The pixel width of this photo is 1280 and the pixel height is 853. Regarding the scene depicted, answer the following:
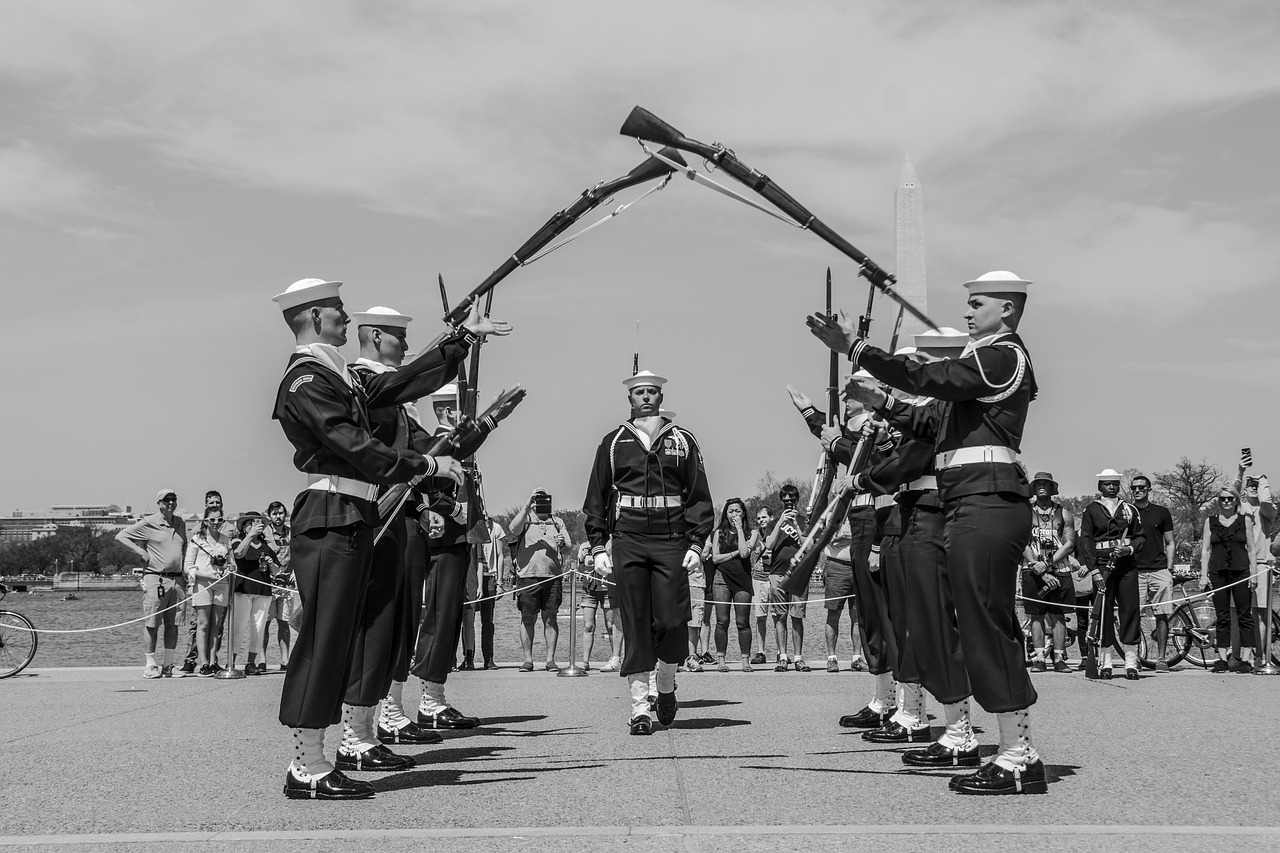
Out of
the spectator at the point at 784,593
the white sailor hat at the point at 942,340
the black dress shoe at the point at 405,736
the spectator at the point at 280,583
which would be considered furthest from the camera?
the spectator at the point at 280,583

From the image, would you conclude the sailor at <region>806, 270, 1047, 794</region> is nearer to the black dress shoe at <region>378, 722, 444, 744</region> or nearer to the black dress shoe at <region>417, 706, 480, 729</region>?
the black dress shoe at <region>378, 722, 444, 744</region>

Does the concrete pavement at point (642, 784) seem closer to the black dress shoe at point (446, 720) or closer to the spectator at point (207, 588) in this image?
the black dress shoe at point (446, 720)

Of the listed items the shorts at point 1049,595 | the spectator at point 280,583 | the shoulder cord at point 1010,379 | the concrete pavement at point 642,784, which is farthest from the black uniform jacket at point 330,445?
the shorts at point 1049,595

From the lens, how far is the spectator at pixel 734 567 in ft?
48.6

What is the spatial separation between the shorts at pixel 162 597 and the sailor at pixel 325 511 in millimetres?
8260

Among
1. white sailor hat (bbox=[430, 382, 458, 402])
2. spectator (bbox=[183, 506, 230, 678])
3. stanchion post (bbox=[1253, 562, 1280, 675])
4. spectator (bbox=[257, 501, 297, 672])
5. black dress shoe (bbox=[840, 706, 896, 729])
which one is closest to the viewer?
black dress shoe (bbox=[840, 706, 896, 729])

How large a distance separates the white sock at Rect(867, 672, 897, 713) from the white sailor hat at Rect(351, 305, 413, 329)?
3.94 meters

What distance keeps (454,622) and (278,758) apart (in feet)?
6.25

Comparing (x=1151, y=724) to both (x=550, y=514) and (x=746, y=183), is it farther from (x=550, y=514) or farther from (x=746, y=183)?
(x=550, y=514)

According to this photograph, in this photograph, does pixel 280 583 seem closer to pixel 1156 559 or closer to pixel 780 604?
pixel 780 604

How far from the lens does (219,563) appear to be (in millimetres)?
14453

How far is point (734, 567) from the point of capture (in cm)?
1490

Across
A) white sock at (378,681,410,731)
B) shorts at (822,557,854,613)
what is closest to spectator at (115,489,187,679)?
white sock at (378,681,410,731)

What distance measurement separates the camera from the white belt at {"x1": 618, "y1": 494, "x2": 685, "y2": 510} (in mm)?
9164
